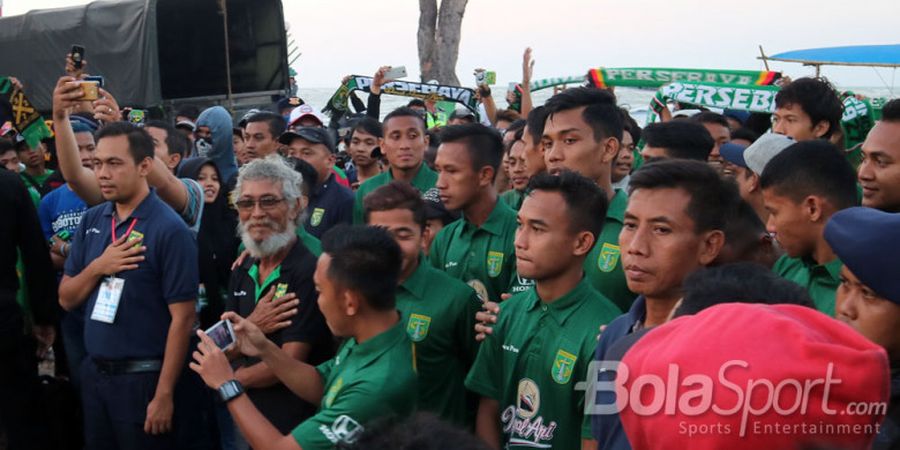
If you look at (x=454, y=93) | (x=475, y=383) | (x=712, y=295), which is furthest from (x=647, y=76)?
(x=712, y=295)

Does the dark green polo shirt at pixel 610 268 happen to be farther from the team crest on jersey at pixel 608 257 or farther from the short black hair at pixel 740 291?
the short black hair at pixel 740 291

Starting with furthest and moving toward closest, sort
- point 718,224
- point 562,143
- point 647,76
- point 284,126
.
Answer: point 647,76 → point 284,126 → point 562,143 → point 718,224

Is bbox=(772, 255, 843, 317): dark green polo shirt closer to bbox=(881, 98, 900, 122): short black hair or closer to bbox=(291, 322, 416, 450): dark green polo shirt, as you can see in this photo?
bbox=(881, 98, 900, 122): short black hair

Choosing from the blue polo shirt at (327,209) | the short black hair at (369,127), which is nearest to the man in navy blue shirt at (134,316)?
the blue polo shirt at (327,209)

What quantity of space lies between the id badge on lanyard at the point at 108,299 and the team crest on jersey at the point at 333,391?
177cm

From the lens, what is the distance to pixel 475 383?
10.9 feet

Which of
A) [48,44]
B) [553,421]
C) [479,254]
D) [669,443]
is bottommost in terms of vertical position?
[553,421]

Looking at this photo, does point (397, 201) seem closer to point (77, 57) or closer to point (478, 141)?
point (478, 141)

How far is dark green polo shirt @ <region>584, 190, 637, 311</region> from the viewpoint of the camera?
12.6 ft

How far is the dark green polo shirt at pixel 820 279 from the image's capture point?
3068 mm

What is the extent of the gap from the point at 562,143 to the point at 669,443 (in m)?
3.10

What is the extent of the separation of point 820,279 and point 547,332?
0.97 meters

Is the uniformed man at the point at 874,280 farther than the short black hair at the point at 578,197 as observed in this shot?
No

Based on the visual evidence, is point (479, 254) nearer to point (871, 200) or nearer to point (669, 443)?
point (871, 200)
